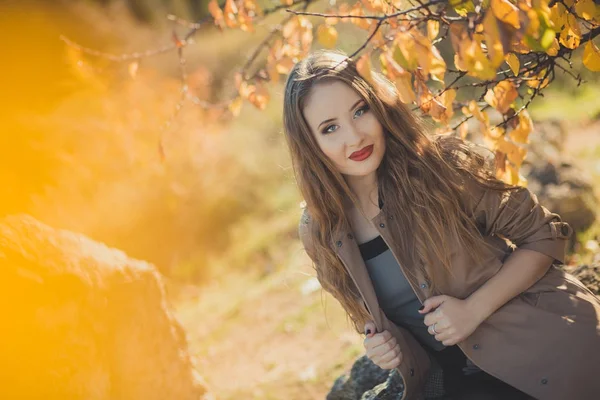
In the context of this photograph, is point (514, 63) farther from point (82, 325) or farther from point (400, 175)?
point (82, 325)

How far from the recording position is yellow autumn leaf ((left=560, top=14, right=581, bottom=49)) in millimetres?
1859

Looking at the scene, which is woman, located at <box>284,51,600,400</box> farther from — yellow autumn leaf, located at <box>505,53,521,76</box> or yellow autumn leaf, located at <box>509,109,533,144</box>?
yellow autumn leaf, located at <box>505,53,521,76</box>

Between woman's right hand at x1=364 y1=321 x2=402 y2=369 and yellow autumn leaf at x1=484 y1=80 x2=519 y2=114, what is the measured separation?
35.7 inches

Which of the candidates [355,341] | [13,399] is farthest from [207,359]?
[13,399]

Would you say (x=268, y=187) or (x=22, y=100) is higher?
(x=22, y=100)

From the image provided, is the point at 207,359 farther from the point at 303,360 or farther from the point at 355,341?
the point at 355,341

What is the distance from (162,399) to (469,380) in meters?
1.35

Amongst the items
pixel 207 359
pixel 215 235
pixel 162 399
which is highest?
pixel 215 235

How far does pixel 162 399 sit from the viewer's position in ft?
9.03

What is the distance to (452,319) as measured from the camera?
81.4 inches

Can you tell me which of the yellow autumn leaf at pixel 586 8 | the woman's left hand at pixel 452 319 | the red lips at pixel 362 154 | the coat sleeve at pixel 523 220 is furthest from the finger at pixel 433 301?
the yellow autumn leaf at pixel 586 8

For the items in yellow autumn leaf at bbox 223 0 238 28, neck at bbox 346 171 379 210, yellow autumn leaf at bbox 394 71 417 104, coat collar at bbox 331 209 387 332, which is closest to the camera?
yellow autumn leaf at bbox 394 71 417 104

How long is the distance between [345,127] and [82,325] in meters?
1.34

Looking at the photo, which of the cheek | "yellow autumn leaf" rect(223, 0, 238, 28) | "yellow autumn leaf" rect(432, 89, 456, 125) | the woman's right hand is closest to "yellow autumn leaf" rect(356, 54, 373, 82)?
"yellow autumn leaf" rect(432, 89, 456, 125)
